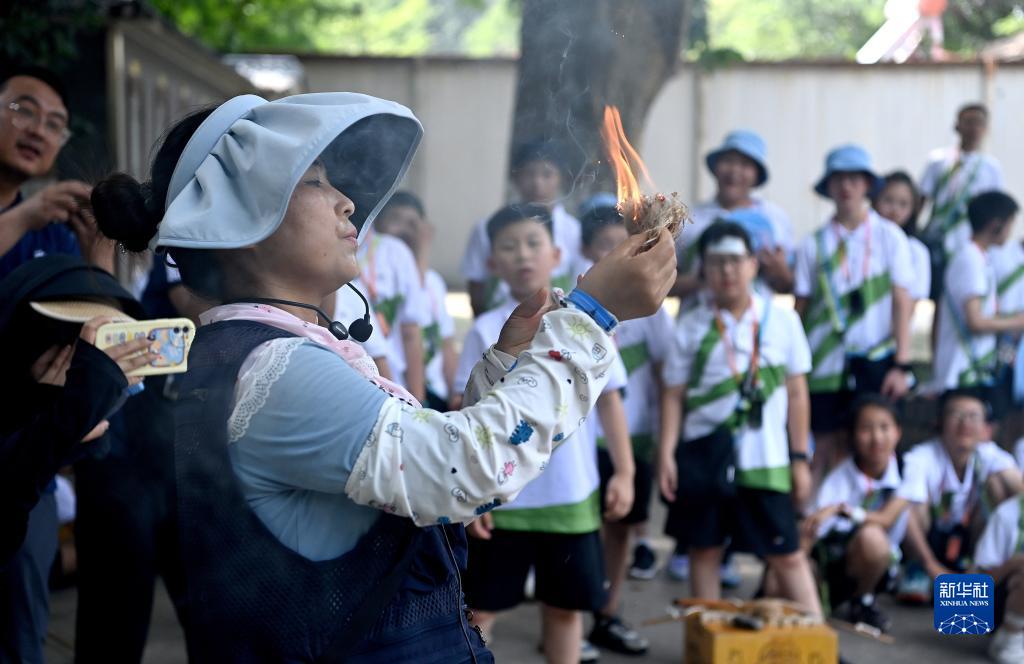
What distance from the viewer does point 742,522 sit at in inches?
169

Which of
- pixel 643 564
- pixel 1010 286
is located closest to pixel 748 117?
pixel 1010 286

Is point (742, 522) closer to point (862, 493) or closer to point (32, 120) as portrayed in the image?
point (862, 493)

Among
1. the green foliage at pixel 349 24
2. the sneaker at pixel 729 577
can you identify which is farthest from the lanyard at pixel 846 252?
the green foliage at pixel 349 24

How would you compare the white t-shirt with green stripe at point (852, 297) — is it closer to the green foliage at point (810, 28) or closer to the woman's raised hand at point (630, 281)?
the woman's raised hand at point (630, 281)

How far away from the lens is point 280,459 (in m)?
1.48

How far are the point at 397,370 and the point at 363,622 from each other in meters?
3.06

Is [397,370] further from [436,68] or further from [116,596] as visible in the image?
[436,68]

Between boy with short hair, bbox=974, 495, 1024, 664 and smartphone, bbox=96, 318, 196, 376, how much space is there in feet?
8.82

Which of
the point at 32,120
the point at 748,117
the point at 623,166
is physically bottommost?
the point at 623,166

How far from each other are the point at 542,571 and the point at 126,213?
2347mm

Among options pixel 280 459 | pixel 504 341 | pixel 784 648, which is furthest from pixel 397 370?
pixel 280 459

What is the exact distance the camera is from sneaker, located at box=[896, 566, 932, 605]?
483 centimetres

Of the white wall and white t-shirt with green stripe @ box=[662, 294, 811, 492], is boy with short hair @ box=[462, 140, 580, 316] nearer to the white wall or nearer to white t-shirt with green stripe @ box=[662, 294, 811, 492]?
white t-shirt with green stripe @ box=[662, 294, 811, 492]

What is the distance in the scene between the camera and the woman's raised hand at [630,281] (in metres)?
1.54
